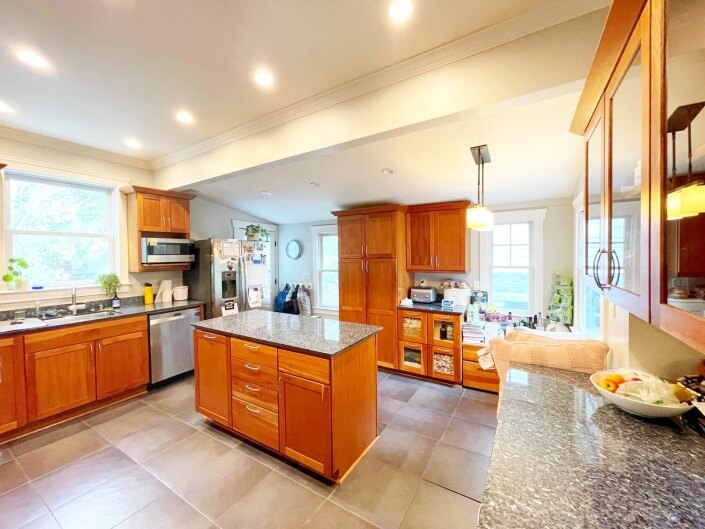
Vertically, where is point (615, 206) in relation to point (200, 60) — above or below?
below

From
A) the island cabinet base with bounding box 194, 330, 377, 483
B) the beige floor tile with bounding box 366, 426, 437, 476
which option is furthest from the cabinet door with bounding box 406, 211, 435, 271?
the beige floor tile with bounding box 366, 426, 437, 476

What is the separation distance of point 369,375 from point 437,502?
861mm

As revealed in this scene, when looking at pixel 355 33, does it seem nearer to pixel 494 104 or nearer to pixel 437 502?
pixel 494 104

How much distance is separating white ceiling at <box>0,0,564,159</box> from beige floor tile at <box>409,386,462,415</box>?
9.78ft

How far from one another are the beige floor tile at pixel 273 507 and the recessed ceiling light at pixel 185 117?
2.97 metres

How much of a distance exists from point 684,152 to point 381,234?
3.20 m

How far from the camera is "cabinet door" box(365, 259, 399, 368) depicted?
3.76 m

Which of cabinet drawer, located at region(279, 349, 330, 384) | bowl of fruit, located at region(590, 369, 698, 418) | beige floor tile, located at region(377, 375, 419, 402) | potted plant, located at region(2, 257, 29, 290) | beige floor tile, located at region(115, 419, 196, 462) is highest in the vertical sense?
potted plant, located at region(2, 257, 29, 290)

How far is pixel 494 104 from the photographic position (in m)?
1.59

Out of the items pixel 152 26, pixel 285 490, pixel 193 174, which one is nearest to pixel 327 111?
pixel 152 26

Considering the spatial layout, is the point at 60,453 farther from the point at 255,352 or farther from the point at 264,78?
the point at 264,78

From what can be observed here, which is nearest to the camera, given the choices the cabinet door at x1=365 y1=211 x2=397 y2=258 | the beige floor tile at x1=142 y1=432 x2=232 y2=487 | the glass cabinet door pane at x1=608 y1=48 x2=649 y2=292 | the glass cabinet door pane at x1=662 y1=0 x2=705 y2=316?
the glass cabinet door pane at x1=662 y1=0 x2=705 y2=316

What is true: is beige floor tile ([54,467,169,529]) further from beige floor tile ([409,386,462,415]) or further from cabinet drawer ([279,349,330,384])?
beige floor tile ([409,386,462,415])

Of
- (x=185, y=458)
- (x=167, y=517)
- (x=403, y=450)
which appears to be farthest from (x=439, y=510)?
(x=185, y=458)
